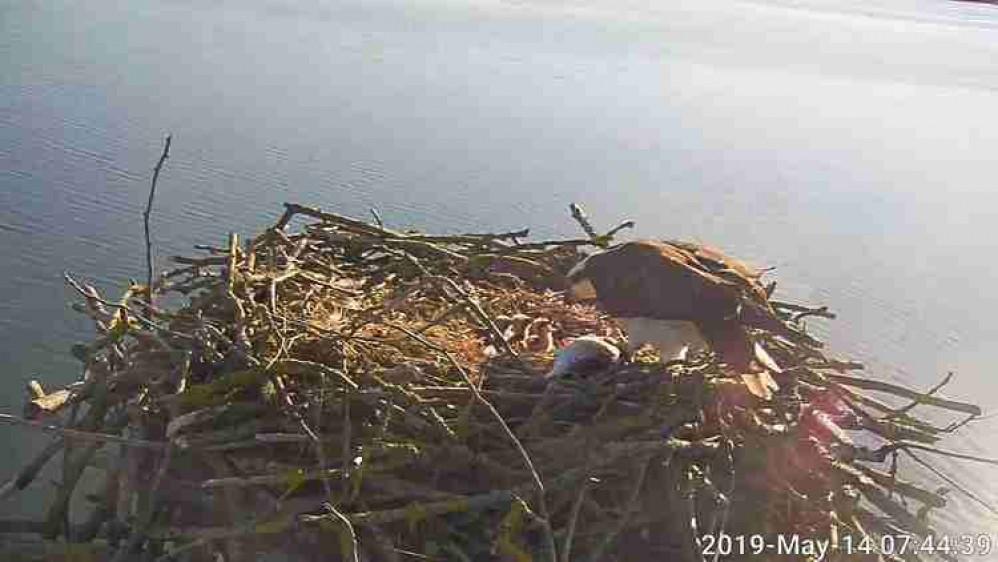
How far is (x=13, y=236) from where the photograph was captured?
583 centimetres

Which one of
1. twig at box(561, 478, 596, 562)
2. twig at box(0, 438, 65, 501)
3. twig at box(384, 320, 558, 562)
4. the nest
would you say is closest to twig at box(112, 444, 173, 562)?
the nest

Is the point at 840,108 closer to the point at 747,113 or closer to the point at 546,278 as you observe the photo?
the point at 747,113

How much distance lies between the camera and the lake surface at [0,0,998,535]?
5707 millimetres

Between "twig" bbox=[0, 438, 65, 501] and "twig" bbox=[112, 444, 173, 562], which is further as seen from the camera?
"twig" bbox=[0, 438, 65, 501]

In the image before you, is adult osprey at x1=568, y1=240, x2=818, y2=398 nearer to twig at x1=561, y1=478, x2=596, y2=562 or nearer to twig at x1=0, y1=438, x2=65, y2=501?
twig at x1=561, y1=478, x2=596, y2=562

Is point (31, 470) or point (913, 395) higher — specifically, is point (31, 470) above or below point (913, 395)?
below

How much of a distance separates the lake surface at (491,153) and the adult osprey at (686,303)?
137 cm

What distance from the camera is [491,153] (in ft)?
26.6

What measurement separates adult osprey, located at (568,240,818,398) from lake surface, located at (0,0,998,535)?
1.37 m

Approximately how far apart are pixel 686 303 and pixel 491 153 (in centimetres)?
488

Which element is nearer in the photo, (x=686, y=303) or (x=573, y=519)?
(x=573, y=519)

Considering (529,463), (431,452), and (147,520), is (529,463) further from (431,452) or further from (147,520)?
(147,520)

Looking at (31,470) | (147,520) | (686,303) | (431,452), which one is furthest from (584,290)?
(31,470)
